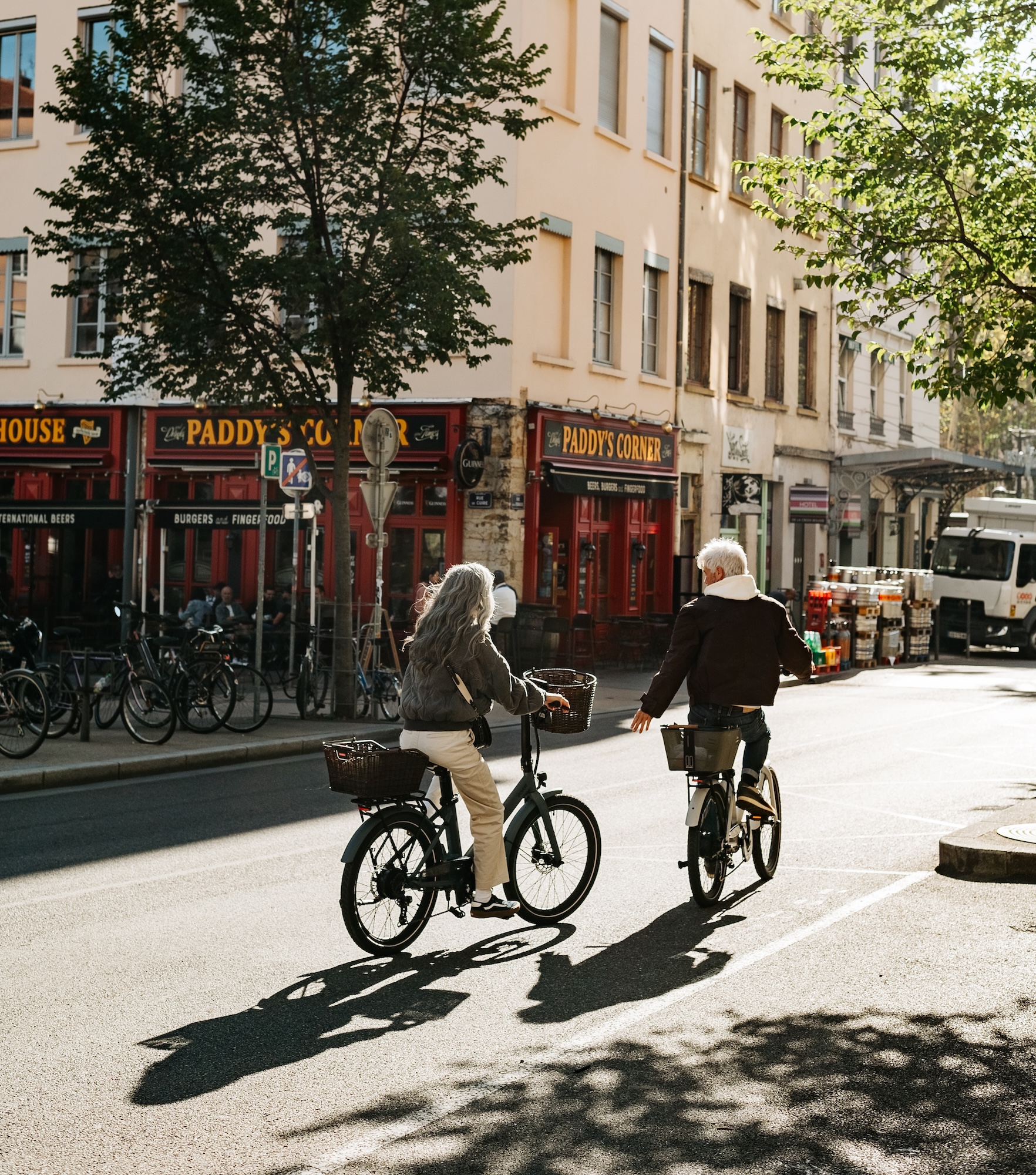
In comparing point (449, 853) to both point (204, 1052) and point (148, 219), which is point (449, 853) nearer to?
point (204, 1052)

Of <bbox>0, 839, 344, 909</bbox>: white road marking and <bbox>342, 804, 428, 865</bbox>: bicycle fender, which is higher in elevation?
<bbox>342, 804, 428, 865</bbox>: bicycle fender

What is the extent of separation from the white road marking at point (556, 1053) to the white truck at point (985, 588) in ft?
87.0

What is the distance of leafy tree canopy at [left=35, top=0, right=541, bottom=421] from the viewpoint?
16.3 metres

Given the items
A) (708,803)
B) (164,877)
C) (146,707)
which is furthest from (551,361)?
(708,803)

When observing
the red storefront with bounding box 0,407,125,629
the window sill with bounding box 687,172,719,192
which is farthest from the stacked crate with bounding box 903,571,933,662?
the red storefront with bounding box 0,407,125,629

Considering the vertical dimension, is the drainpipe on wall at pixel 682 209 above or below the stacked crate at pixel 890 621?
above

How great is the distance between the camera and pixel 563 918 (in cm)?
762

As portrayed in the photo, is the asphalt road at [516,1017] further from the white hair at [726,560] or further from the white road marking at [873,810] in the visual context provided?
the white hair at [726,560]

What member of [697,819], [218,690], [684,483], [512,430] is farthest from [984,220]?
[684,483]

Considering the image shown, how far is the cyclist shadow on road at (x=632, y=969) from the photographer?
6078mm

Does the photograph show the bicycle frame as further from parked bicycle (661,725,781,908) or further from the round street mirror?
the round street mirror

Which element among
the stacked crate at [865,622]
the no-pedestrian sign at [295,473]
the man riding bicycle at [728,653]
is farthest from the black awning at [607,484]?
the man riding bicycle at [728,653]

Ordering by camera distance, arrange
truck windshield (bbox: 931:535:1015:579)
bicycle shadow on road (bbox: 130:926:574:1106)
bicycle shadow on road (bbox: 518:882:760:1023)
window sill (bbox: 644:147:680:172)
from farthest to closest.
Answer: truck windshield (bbox: 931:535:1015:579)
window sill (bbox: 644:147:680:172)
bicycle shadow on road (bbox: 518:882:760:1023)
bicycle shadow on road (bbox: 130:926:574:1106)

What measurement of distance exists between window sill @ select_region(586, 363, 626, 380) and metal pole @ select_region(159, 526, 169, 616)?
24.4 ft
